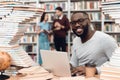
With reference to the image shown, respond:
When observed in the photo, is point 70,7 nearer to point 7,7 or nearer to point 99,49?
point 99,49

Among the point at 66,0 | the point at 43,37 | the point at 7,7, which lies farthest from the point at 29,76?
the point at 66,0

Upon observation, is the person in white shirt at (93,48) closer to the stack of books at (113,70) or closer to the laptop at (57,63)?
the laptop at (57,63)

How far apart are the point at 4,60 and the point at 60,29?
4469 millimetres

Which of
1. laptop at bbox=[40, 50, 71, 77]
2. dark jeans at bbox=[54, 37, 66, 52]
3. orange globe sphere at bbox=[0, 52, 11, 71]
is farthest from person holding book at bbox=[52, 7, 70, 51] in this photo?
orange globe sphere at bbox=[0, 52, 11, 71]

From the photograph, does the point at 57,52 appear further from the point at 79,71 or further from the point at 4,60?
the point at 4,60

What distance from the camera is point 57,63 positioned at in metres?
2.09

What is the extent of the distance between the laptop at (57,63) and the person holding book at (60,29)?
4.09m

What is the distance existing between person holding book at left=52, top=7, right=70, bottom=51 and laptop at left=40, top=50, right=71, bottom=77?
13.4 ft

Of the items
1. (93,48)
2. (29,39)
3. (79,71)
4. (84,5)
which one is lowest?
(29,39)

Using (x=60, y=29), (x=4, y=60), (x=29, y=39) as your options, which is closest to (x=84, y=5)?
(x=60, y=29)

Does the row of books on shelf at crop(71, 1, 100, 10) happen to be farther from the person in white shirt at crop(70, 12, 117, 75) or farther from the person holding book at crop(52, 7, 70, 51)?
the person in white shirt at crop(70, 12, 117, 75)

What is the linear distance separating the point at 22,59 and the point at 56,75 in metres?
0.28

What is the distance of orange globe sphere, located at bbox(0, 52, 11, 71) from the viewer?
6.03 ft

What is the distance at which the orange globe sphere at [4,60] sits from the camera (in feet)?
6.03
